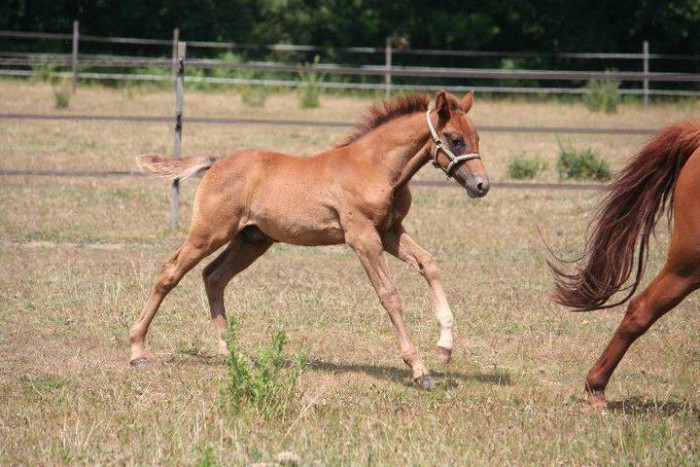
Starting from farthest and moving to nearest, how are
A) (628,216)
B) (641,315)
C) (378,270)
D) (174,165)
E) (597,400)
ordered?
(174,165), (378,270), (628,216), (597,400), (641,315)

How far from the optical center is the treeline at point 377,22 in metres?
36.3

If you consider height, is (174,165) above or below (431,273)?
above

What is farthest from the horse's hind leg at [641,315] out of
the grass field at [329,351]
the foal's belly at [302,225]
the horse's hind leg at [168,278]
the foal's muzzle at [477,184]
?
the horse's hind leg at [168,278]

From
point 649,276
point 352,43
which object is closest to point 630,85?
point 352,43

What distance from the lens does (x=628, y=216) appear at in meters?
6.69

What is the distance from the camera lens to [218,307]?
26.1 ft

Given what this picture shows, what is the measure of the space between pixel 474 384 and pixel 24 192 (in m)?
9.67

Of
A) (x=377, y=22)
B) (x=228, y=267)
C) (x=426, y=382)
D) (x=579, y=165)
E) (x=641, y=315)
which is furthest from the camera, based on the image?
(x=377, y=22)

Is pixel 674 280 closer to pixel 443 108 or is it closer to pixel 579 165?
pixel 443 108

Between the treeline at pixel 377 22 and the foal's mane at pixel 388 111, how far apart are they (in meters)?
29.5

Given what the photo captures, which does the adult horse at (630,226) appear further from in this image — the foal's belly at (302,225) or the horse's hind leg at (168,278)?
the horse's hind leg at (168,278)

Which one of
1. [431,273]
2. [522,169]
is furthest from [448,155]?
[522,169]

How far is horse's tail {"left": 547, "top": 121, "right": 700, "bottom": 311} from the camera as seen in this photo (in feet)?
21.6

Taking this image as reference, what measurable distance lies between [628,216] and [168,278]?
315 centimetres
